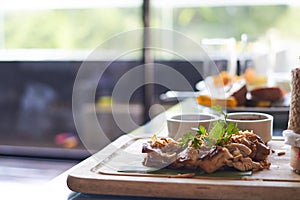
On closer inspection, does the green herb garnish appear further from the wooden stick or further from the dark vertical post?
the dark vertical post

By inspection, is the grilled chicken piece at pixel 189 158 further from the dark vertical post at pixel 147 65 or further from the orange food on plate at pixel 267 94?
the dark vertical post at pixel 147 65

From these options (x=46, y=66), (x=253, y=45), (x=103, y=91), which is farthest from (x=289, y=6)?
(x=46, y=66)

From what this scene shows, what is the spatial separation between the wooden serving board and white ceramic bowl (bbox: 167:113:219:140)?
0.68ft

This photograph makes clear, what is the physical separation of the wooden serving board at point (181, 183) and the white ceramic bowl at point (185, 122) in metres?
0.21

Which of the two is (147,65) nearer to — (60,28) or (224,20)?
(224,20)

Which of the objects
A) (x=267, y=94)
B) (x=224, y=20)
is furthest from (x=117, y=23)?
(x=267, y=94)

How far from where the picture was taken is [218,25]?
3.74 m

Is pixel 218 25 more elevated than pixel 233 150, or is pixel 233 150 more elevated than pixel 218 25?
pixel 218 25

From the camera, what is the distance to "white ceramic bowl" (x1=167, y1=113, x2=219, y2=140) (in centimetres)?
123

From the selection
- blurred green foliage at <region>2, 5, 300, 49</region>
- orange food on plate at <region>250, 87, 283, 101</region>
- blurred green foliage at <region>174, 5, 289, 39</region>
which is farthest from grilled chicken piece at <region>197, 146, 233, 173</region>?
blurred green foliage at <region>174, 5, 289, 39</region>

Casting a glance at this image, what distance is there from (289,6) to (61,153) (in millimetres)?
1972

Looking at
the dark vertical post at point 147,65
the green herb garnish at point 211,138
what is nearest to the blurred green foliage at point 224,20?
the dark vertical post at point 147,65

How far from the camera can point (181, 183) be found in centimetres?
93

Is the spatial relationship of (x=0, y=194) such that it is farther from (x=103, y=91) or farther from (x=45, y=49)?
(x=45, y=49)
